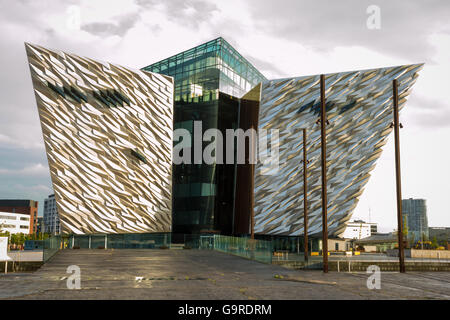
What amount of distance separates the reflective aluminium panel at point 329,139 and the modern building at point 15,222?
119 m

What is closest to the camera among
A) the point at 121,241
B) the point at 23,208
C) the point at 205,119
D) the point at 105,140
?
the point at 121,241

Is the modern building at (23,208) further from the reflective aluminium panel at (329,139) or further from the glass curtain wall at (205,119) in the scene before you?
the reflective aluminium panel at (329,139)

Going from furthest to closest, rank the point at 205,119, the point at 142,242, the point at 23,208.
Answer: the point at 23,208
the point at 205,119
the point at 142,242

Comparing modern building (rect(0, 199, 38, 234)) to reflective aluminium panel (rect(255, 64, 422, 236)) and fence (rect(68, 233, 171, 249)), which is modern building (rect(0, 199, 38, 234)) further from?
reflective aluminium panel (rect(255, 64, 422, 236))

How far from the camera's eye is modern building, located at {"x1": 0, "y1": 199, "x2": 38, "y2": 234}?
507 feet

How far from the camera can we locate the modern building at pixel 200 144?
41.5 m

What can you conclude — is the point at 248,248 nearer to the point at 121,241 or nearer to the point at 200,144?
the point at 121,241

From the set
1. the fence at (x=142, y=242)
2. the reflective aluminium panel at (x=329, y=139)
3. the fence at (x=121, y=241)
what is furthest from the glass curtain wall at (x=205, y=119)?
the fence at (x=121, y=241)

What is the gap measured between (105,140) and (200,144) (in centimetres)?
1224

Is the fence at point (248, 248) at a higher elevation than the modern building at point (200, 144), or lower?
lower

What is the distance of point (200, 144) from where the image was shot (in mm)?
52281

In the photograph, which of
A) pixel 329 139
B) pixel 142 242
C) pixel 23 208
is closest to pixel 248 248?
pixel 142 242
